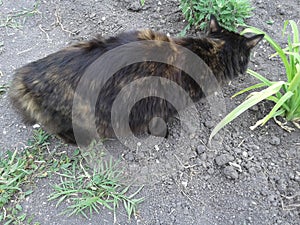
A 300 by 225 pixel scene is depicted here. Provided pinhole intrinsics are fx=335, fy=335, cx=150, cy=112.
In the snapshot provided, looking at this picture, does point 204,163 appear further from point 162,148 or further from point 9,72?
point 9,72

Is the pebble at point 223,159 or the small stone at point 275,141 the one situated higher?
the small stone at point 275,141

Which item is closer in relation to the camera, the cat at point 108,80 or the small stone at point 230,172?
the cat at point 108,80

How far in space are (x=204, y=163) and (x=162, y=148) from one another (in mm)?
302

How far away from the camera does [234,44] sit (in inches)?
84.8

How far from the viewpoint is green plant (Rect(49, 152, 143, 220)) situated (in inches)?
78.6

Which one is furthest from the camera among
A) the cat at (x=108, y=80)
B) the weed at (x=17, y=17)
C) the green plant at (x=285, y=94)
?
the weed at (x=17, y=17)

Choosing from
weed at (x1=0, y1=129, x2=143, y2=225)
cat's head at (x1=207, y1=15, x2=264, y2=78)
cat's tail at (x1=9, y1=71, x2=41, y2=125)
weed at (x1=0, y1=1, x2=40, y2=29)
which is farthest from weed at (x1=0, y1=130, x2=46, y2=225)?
cat's head at (x1=207, y1=15, x2=264, y2=78)

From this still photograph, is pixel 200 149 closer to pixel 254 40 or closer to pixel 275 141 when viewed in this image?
pixel 275 141

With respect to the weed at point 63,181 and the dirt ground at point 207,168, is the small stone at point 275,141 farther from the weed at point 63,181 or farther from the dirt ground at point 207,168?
the weed at point 63,181

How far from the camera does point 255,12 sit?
9.61 ft

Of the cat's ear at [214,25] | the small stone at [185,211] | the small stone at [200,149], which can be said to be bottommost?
the small stone at [185,211]

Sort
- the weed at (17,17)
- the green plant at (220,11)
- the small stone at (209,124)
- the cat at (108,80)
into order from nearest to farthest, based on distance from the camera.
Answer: the cat at (108,80), the small stone at (209,124), the green plant at (220,11), the weed at (17,17)

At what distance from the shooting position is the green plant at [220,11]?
252 centimetres

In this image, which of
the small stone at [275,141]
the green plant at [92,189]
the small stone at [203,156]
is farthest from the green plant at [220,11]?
the green plant at [92,189]
